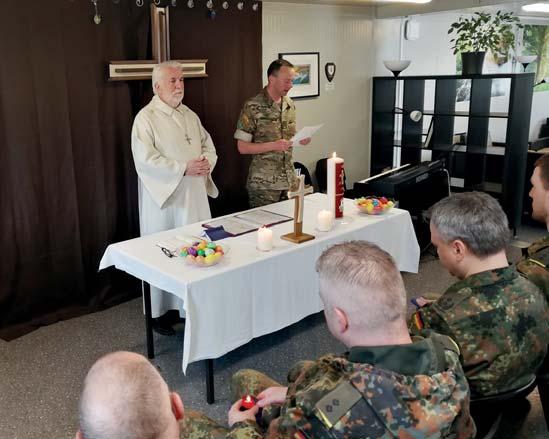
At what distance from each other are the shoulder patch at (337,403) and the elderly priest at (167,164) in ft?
6.93

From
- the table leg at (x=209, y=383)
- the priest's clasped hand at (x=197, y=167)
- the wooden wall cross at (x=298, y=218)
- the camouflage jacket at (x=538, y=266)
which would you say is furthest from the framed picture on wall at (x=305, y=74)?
the camouflage jacket at (x=538, y=266)

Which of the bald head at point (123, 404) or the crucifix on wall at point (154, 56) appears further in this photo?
the crucifix on wall at point (154, 56)

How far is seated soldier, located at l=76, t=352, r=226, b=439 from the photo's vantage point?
41.8 inches

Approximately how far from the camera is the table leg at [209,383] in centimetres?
266

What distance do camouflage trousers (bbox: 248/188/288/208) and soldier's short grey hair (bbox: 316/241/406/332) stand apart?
2.63m

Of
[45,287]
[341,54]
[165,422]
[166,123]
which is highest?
[341,54]

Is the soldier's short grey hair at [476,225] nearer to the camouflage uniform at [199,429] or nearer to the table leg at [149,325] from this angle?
the camouflage uniform at [199,429]

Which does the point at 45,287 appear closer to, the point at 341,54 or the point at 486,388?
the point at 486,388

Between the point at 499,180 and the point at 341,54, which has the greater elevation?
the point at 341,54

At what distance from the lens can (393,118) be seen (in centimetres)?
580

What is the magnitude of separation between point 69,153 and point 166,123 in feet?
2.12

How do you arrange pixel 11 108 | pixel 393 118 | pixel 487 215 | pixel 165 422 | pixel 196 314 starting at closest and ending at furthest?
pixel 165 422, pixel 487 215, pixel 196 314, pixel 11 108, pixel 393 118

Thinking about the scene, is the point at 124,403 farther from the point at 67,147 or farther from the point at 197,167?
the point at 67,147

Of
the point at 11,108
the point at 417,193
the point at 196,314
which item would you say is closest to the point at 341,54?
the point at 417,193
